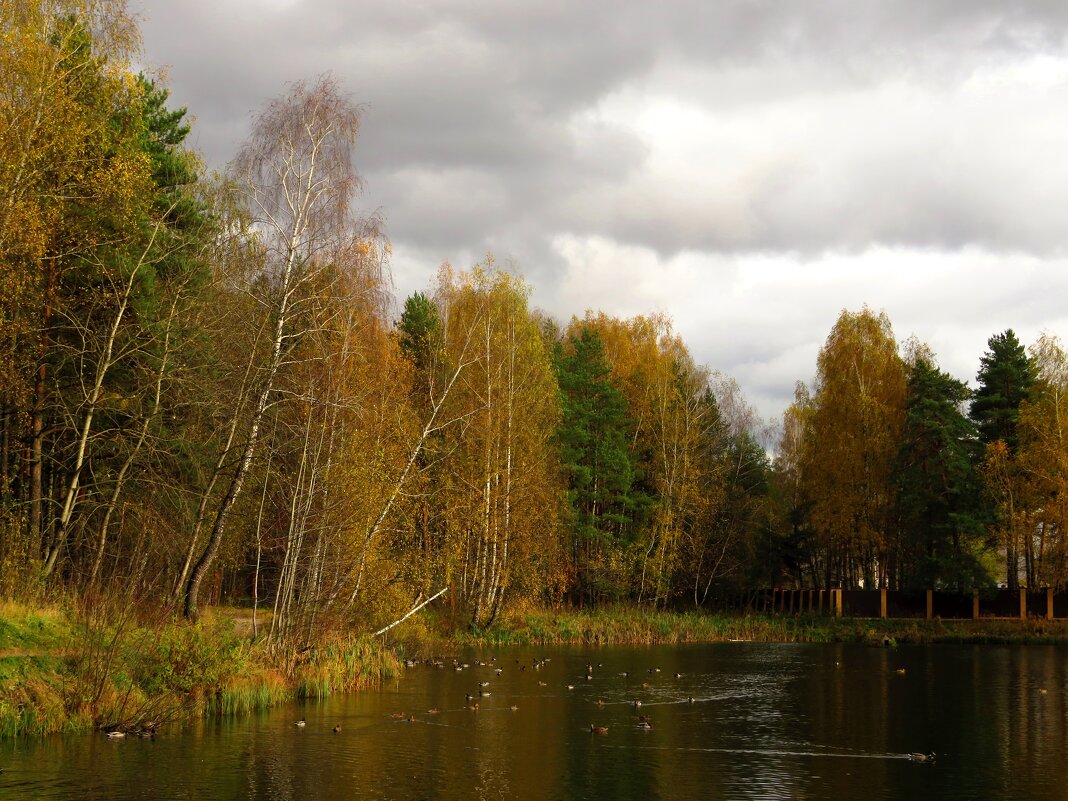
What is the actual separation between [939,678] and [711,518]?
2784 centimetres

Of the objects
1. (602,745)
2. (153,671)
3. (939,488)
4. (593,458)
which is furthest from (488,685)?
(939,488)

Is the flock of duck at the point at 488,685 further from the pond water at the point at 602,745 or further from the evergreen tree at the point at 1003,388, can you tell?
the evergreen tree at the point at 1003,388

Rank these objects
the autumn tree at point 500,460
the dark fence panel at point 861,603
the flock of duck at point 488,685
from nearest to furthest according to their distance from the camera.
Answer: the flock of duck at point 488,685 → the autumn tree at point 500,460 → the dark fence panel at point 861,603

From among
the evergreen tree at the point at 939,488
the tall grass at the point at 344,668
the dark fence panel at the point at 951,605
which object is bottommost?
the tall grass at the point at 344,668

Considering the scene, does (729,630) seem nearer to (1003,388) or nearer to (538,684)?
(1003,388)

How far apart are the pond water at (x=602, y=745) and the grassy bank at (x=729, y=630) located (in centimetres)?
1104

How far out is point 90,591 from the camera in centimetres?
1759

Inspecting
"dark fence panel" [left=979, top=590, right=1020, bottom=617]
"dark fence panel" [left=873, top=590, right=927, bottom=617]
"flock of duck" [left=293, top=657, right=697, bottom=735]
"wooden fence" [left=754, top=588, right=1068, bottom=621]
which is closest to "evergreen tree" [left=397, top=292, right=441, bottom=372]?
"flock of duck" [left=293, top=657, right=697, bottom=735]

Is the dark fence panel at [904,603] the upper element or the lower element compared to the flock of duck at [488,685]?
upper

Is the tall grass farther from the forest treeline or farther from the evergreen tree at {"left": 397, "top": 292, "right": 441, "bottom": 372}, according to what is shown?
the evergreen tree at {"left": 397, "top": 292, "right": 441, "bottom": 372}

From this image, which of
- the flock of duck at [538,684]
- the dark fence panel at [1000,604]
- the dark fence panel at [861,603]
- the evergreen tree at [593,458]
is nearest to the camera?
the flock of duck at [538,684]

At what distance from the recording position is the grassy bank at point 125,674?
17.4 m

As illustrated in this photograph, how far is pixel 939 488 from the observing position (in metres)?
49.8

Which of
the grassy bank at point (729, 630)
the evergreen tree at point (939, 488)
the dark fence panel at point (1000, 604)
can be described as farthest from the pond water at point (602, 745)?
the dark fence panel at point (1000, 604)
